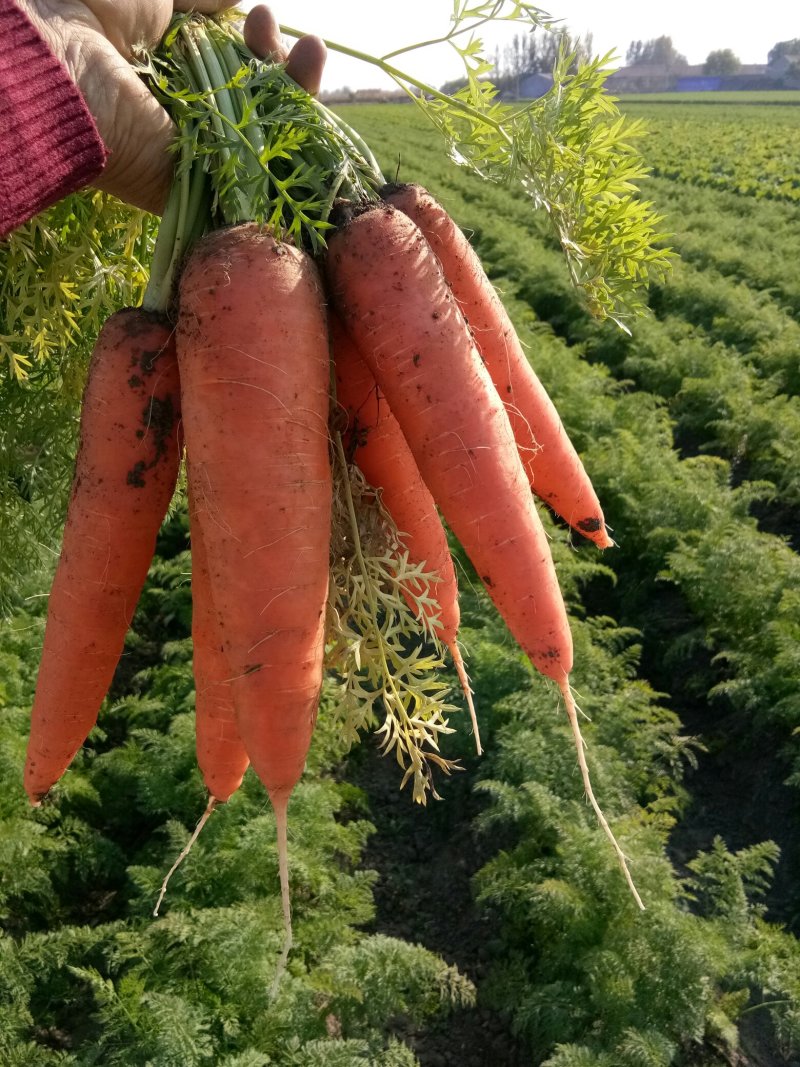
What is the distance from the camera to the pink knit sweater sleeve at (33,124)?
3.83 ft

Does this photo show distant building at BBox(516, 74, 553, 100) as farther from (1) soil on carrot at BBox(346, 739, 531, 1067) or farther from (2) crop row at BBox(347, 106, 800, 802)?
(1) soil on carrot at BBox(346, 739, 531, 1067)

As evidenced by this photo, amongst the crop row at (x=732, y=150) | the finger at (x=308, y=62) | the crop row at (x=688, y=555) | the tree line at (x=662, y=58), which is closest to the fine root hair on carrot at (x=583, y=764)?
the finger at (x=308, y=62)

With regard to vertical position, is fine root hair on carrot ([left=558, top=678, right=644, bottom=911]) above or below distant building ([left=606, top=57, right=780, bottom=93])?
below

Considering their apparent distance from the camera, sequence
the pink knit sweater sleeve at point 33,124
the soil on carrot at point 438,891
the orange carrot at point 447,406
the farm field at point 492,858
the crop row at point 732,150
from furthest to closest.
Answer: the crop row at point 732,150 < the soil on carrot at point 438,891 < the farm field at point 492,858 < the orange carrot at point 447,406 < the pink knit sweater sleeve at point 33,124

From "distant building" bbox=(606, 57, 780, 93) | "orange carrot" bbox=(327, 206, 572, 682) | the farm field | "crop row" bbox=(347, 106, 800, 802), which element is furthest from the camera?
"distant building" bbox=(606, 57, 780, 93)

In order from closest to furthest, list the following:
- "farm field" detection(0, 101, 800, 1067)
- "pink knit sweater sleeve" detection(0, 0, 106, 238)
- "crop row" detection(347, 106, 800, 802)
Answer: "pink knit sweater sleeve" detection(0, 0, 106, 238)
"farm field" detection(0, 101, 800, 1067)
"crop row" detection(347, 106, 800, 802)

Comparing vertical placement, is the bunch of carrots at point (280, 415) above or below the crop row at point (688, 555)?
above

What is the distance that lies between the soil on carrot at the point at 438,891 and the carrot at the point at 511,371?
9.02ft

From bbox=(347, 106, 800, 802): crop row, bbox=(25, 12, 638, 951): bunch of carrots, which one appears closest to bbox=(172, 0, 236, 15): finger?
bbox=(25, 12, 638, 951): bunch of carrots

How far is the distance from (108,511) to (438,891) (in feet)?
11.4

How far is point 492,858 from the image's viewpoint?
430cm

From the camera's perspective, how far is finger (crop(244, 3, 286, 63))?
1467mm

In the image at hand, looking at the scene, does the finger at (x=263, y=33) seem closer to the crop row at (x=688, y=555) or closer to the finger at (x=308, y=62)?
the finger at (x=308, y=62)

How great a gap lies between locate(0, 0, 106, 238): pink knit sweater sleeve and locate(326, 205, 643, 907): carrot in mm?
410
